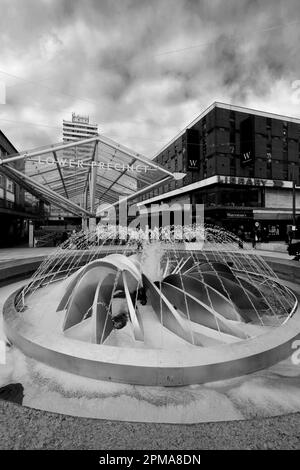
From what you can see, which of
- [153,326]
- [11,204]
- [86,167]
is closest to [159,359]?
[153,326]

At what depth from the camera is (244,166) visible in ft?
133

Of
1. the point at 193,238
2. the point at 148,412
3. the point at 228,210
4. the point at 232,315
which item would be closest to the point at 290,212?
the point at 228,210

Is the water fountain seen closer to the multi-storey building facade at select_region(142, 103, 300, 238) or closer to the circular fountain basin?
the circular fountain basin

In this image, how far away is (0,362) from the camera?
3.93 metres

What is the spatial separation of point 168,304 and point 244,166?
40736 mm

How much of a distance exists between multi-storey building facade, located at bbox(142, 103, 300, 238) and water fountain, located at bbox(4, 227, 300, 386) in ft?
110

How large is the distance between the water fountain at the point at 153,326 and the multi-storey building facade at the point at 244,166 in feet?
110

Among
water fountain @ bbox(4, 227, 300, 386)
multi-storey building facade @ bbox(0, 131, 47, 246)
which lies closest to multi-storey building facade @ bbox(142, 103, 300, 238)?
multi-storey building facade @ bbox(0, 131, 47, 246)

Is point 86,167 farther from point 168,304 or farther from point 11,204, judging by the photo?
point 168,304

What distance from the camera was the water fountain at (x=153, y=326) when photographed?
342 cm

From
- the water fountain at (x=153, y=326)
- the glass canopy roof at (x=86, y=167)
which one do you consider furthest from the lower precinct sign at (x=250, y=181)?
the water fountain at (x=153, y=326)

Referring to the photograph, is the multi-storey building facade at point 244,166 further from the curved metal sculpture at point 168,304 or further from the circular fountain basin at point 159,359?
the circular fountain basin at point 159,359

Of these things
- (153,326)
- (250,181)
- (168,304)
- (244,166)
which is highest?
(244,166)

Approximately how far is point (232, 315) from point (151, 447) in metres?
3.81
